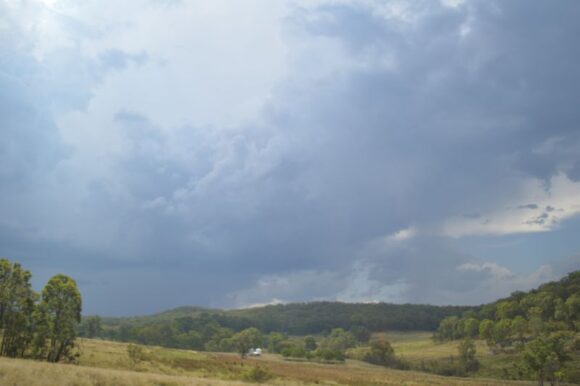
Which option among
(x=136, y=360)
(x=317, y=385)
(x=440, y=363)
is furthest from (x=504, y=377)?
(x=136, y=360)

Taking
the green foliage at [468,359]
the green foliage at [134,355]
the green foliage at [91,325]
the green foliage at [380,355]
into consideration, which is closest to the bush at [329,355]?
the green foliage at [380,355]

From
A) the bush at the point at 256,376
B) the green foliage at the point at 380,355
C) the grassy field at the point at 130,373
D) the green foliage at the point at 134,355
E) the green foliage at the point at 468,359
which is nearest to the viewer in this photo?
the grassy field at the point at 130,373

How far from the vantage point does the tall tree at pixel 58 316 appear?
59.1 m

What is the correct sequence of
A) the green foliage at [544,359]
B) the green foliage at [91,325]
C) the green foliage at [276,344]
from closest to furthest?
the green foliage at [544,359] < the green foliage at [276,344] < the green foliage at [91,325]

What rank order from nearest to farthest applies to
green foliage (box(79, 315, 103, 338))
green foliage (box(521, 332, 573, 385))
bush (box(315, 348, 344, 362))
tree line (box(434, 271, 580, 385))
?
1. green foliage (box(521, 332, 573, 385))
2. tree line (box(434, 271, 580, 385))
3. bush (box(315, 348, 344, 362))
4. green foliage (box(79, 315, 103, 338))

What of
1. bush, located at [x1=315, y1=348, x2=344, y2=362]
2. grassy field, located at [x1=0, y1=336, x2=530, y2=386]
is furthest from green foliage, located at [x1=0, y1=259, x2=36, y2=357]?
bush, located at [x1=315, y1=348, x2=344, y2=362]

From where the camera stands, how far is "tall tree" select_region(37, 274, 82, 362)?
59062 millimetres

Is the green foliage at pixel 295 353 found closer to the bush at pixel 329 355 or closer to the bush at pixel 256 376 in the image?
the bush at pixel 329 355

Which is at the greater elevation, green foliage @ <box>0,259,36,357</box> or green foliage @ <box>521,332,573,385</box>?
green foliage @ <box>0,259,36,357</box>

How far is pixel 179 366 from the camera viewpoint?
2936 inches

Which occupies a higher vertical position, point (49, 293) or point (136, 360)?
point (49, 293)

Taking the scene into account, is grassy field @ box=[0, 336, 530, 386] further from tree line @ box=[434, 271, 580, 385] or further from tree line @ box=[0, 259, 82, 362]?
tree line @ box=[434, 271, 580, 385]

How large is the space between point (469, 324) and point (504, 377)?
7046cm

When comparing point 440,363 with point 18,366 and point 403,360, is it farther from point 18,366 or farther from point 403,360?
point 18,366
